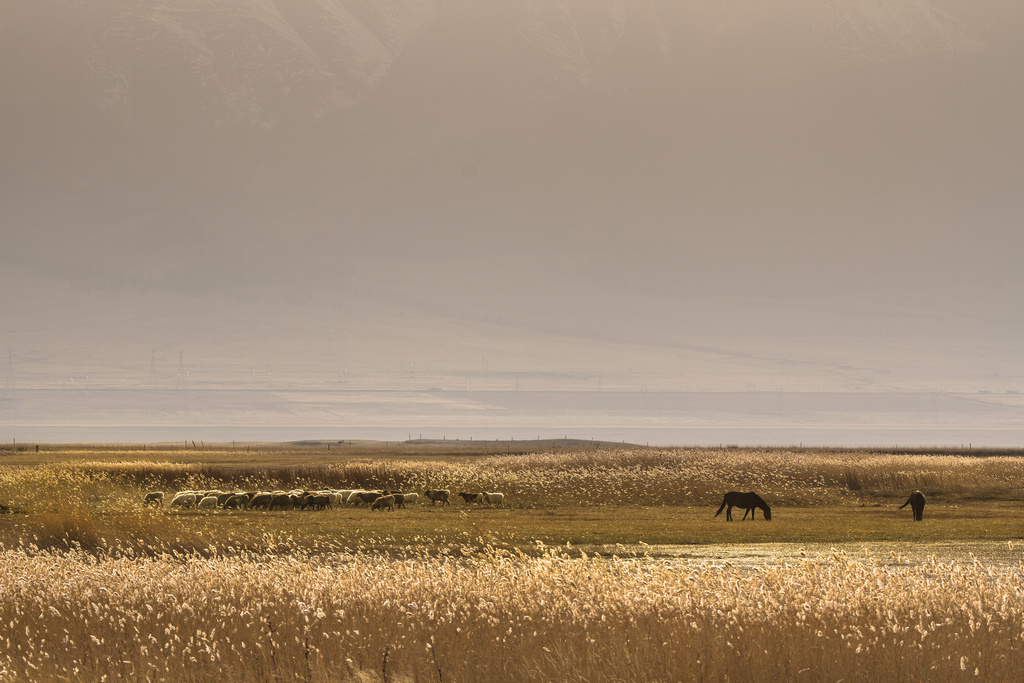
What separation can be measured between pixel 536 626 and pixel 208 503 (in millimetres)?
36637

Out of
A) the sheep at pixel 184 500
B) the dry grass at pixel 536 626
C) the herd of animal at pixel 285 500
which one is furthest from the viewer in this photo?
the sheep at pixel 184 500

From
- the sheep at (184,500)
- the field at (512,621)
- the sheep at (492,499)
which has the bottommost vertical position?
the sheep at (184,500)

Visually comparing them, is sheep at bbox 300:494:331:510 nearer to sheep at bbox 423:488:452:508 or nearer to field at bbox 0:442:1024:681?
sheep at bbox 423:488:452:508

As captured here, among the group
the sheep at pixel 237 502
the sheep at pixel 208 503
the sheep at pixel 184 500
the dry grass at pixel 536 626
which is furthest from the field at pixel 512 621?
the sheep at pixel 184 500

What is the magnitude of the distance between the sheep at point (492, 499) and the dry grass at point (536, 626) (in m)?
35.5

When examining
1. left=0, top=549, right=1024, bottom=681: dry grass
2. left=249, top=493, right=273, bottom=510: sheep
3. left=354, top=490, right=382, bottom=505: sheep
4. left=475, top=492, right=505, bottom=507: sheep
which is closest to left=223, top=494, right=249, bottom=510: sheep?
left=249, top=493, right=273, bottom=510: sheep

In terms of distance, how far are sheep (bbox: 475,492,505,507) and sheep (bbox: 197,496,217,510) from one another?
44.3 ft

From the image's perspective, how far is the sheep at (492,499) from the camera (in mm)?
49812

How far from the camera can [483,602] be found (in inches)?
452

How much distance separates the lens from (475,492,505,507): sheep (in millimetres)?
49812

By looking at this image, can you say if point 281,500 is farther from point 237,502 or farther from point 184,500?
point 184,500

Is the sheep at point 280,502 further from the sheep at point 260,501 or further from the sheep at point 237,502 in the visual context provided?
the sheep at point 237,502

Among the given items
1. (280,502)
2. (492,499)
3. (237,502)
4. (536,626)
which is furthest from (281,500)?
(536,626)

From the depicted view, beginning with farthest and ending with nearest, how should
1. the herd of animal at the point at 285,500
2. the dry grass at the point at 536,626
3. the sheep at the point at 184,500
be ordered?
the sheep at the point at 184,500 → the herd of animal at the point at 285,500 → the dry grass at the point at 536,626
